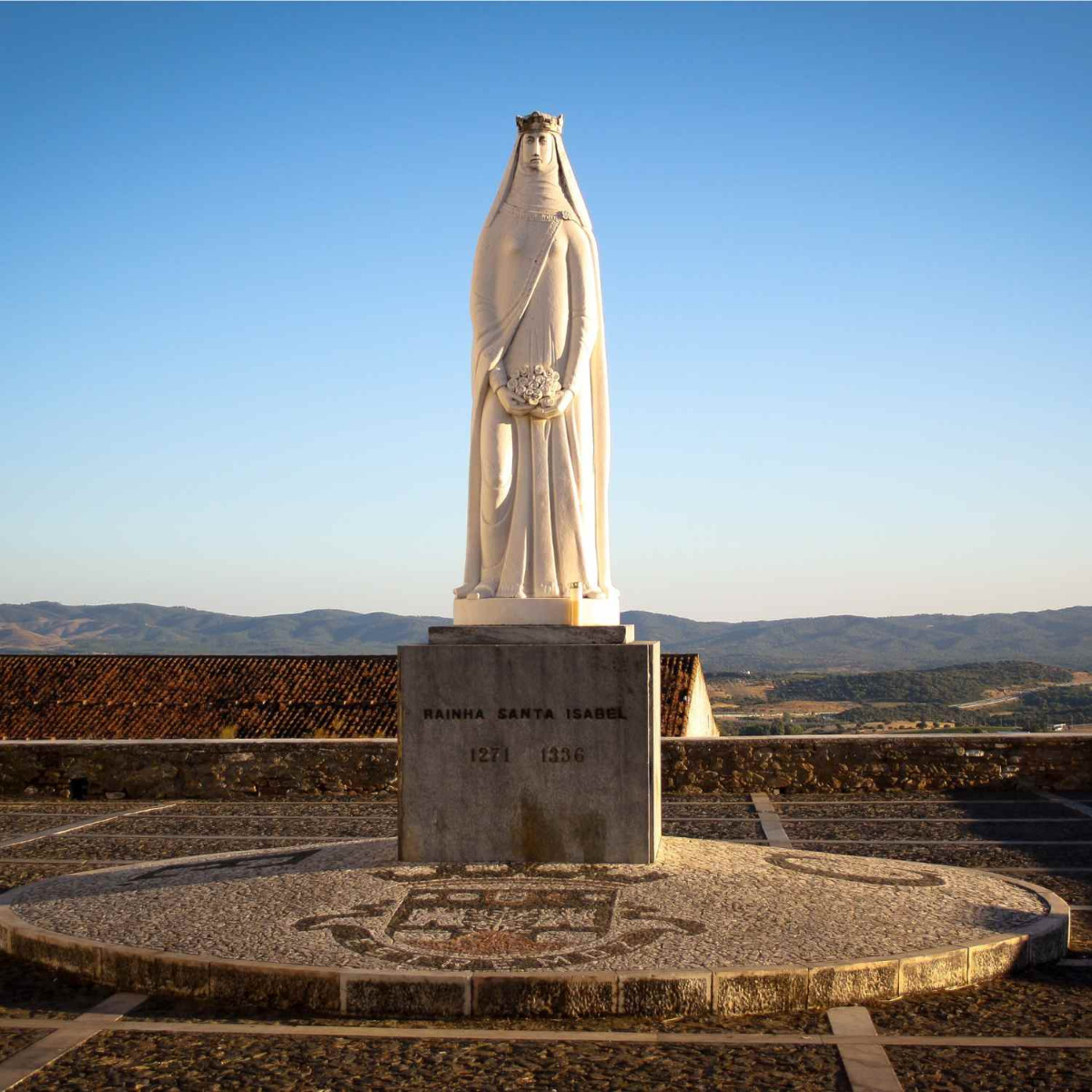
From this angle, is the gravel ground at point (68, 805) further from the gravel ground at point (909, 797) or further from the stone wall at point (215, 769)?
the gravel ground at point (909, 797)

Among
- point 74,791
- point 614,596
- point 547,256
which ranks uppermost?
point 547,256

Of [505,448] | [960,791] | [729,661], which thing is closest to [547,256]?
[505,448]

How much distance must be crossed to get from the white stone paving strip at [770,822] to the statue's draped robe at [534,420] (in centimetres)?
317

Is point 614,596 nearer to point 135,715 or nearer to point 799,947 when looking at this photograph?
point 799,947

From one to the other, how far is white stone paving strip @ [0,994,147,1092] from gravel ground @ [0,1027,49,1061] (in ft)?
0.11

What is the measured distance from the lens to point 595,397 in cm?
934

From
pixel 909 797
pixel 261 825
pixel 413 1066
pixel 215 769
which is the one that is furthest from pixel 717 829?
pixel 413 1066

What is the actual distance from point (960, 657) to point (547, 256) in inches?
4707

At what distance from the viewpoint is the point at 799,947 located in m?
6.59

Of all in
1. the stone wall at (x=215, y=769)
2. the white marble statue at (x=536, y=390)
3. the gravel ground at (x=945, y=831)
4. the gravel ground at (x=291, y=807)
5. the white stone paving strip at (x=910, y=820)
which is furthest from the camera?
the stone wall at (x=215, y=769)

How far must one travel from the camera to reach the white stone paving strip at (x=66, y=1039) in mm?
5453

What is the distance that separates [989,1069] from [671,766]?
998 cm

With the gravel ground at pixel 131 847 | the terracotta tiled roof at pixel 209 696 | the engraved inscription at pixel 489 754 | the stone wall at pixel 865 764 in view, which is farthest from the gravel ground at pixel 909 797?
the engraved inscription at pixel 489 754

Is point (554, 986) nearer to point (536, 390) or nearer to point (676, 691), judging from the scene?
point (536, 390)
